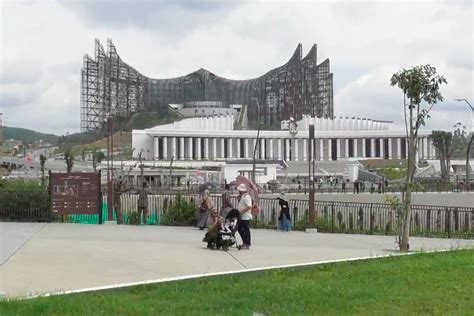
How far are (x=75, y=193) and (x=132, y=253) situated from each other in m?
7.75

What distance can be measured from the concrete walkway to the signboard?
2.18 ft

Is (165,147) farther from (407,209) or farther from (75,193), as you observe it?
(407,209)

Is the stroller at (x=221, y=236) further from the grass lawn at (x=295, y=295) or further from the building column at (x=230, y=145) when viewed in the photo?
the building column at (x=230, y=145)

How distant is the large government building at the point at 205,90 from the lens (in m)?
147

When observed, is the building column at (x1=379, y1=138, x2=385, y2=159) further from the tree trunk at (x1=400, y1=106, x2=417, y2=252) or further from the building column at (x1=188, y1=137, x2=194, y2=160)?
the tree trunk at (x1=400, y1=106, x2=417, y2=252)

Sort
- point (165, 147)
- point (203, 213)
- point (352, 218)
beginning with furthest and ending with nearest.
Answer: point (165, 147)
point (352, 218)
point (203, 213)

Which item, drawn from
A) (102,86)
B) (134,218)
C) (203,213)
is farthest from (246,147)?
(203,213)

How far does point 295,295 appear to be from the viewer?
8180 mm

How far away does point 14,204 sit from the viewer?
20.8 meters

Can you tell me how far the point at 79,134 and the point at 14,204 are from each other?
456 ft

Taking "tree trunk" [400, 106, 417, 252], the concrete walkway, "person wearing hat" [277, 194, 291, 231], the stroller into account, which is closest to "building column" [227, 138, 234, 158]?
"person wearing hat" [277, 194, 291, 231]

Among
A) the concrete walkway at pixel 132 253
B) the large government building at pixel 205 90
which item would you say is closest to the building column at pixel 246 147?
the large government building at pixel 205 90

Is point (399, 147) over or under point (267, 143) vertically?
under

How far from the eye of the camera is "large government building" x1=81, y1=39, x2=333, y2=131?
484 ft
